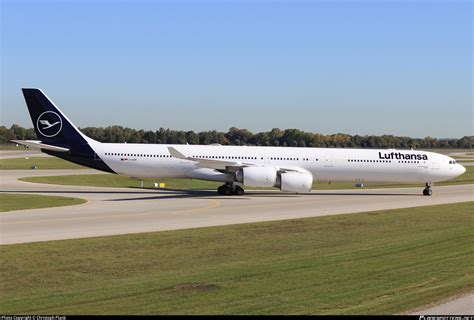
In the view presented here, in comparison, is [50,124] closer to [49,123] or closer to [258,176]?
[49,123]

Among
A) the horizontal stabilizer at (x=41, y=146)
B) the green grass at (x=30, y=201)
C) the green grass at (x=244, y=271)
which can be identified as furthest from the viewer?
the horizontal stabilizer at (x=41, y=146)

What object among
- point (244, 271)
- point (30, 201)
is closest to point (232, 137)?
point (30, 201)

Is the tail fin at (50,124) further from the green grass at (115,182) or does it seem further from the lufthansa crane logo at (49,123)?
the green grass at (115,182)

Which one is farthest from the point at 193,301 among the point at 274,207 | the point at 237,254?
the point at 274,207

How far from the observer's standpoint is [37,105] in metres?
41.3

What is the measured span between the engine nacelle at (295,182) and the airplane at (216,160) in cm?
10

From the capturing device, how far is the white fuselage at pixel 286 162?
4166 centimetres

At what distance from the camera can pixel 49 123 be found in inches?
1619

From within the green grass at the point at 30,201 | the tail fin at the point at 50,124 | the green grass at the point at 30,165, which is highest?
the tail fin at the point at 50,124

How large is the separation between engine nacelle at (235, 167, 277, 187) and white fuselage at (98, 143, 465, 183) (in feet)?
6.83

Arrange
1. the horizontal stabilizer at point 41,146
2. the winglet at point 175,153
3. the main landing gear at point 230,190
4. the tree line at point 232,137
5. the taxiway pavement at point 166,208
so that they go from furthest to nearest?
the tree line at point 232,137 < the main landing gear at point 230,190 < the horizontal stabilizer at point 41,146 < the winglet at point 175,153 < the taxiway pavement at point 166,208

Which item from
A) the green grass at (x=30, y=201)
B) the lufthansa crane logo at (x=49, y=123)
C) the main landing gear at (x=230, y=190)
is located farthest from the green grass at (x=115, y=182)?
the green grass at (x=30, y=201)

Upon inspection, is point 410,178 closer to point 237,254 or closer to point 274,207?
point 274,207

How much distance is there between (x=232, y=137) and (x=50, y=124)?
4650 inches
